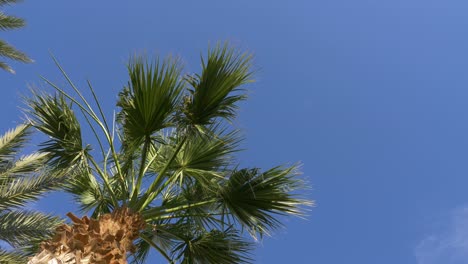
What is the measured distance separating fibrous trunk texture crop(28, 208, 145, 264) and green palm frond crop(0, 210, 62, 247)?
384 centimetres

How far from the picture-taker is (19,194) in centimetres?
828

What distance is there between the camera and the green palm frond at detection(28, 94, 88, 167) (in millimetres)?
5652

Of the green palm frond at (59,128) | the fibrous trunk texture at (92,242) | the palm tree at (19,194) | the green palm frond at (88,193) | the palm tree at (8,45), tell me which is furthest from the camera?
the palm tree at (8,45)

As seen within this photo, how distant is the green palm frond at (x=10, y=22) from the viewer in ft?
40.4

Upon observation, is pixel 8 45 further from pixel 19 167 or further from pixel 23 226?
Result: pixel 23 226

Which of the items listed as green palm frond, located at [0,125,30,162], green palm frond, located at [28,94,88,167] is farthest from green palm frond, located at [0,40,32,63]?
green palm frond, located at [28,94,88,167]

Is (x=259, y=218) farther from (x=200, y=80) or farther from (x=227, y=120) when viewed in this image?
(x=200, y=80)

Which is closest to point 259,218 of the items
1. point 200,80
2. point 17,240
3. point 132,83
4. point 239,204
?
point 239,204

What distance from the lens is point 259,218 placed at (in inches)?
233

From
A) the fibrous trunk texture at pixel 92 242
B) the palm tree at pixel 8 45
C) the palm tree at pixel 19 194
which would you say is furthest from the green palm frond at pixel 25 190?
the palm tree at pixel 8 45

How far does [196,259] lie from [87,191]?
2.22 metres

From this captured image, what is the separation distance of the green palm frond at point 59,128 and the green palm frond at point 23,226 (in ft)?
8.88

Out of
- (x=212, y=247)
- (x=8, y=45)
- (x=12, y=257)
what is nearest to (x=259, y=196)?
(x=212, y=247)

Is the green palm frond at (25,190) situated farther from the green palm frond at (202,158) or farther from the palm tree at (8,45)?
the palm tree at (8,45)
